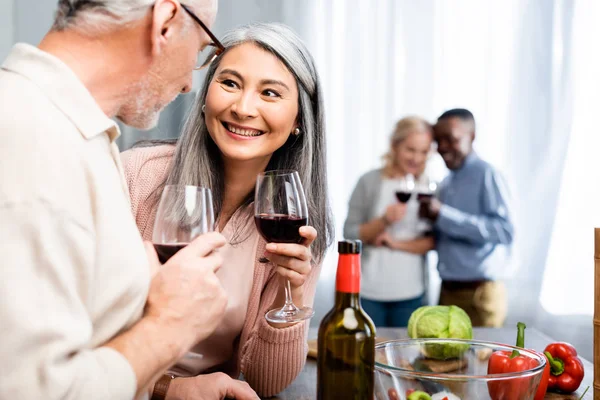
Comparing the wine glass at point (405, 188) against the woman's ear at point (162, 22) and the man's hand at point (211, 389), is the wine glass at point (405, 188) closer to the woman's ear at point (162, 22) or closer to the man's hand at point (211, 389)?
the man's hand at point (211, 389)

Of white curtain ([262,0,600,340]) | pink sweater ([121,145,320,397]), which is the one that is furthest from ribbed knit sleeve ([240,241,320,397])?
white curtain ([262,0,600,340])

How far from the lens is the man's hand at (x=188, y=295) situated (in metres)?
0.91

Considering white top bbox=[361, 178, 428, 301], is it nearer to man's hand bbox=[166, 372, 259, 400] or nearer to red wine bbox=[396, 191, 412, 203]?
red wine bbox=[396, 191, 412, 203]

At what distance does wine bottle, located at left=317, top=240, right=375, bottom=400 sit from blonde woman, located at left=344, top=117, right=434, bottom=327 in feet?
8.31

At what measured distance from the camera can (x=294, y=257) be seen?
1.46m

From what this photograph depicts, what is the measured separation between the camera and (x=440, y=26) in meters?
4.40

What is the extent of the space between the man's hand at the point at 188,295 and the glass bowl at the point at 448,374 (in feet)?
0.86

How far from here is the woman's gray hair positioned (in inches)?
67.6

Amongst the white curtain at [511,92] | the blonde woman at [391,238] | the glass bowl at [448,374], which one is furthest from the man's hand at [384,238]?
the glass bowl at [448,374]

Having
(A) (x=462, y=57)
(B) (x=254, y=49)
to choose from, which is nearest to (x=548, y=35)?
(A) (x=462, y=57)

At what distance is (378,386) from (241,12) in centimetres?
362

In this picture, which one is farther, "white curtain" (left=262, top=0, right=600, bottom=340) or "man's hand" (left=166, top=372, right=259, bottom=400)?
"white curtain" (left=262, top=0, right=600, bottom=340)

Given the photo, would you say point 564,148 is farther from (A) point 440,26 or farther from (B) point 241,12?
(B) point 241,12

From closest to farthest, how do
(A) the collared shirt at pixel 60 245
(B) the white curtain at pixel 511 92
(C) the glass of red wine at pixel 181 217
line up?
(A) the collared shirt at pixel 60 245 < (C) the glass of red wine at pixel 181 217 < (B) the white curtain at pixel 511 92
